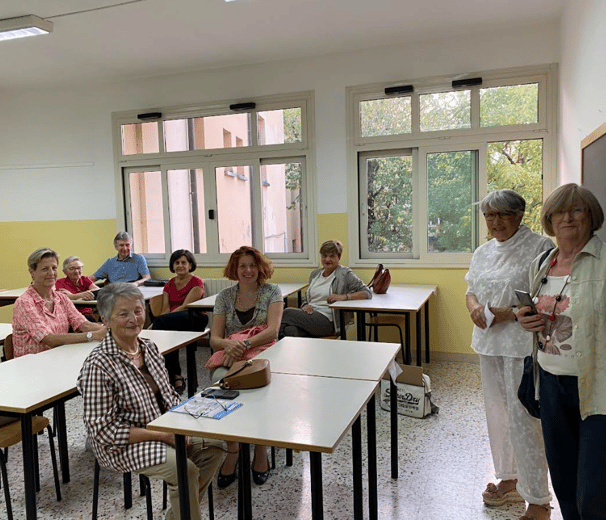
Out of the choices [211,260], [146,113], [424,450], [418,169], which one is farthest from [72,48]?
[424,450]

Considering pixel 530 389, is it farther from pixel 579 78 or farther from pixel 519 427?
pixel 579 78

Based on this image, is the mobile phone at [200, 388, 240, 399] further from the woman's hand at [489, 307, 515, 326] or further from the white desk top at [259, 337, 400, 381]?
the woman's hand at [489, 307, 515, 326]

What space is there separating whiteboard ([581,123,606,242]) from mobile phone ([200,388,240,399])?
75.3 inches

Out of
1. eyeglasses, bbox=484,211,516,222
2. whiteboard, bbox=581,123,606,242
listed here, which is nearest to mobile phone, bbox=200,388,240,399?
eyeglasses, bbox=484,211,516,222

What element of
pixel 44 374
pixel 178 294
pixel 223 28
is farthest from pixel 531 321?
pixel 223 28

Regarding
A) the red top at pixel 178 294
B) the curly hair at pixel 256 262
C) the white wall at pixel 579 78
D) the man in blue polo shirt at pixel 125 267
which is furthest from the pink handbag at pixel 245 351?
the man in blue polo shirt at pixel 125 267

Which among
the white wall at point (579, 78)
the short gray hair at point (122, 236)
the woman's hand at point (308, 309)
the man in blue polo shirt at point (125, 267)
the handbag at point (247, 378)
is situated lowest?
the woman's hand at point (308, 309)

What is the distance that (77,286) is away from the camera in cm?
517

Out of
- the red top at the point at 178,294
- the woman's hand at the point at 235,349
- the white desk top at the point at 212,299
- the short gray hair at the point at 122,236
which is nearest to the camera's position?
the woman's hand at the point at 235,349

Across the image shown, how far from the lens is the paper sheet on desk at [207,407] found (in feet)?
5.79

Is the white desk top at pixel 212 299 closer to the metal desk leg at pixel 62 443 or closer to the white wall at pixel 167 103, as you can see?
the white wall at pixel 167 103

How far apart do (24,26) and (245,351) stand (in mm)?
3495

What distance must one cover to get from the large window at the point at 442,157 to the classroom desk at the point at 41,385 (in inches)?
113

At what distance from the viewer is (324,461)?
2902mm
